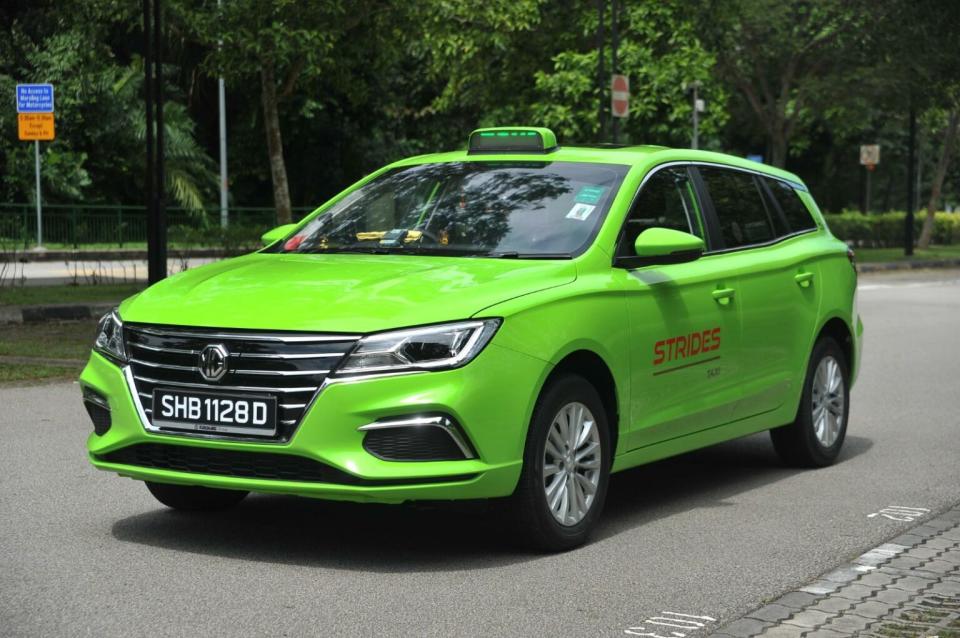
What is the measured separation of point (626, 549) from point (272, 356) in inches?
67.4

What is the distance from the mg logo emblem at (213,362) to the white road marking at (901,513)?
10.4ft

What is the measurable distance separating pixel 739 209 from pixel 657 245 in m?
1.56

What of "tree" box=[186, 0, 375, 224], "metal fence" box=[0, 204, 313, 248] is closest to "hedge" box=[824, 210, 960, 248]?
"metal fence" box=[0, 204, 313, 248]

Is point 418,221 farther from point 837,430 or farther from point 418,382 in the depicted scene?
point 837,430

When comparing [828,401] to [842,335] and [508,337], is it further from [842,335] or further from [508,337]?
[508,337]

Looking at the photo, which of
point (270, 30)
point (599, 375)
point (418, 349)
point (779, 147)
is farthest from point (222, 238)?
point (418, 349)

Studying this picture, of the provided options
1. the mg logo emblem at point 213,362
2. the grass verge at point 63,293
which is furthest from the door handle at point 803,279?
the grass verge at point 63,293

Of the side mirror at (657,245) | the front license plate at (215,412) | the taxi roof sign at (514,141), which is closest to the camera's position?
the front license plate at (215,412)

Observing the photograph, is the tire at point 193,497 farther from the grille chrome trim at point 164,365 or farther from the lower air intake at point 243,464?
the grille chrome trim at point 164,365

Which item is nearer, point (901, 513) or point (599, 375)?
point (599, 375)

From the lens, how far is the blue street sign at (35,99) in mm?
33250

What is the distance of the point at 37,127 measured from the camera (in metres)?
34.0

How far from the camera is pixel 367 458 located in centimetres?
580

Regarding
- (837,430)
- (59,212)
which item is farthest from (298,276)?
(59,212)
